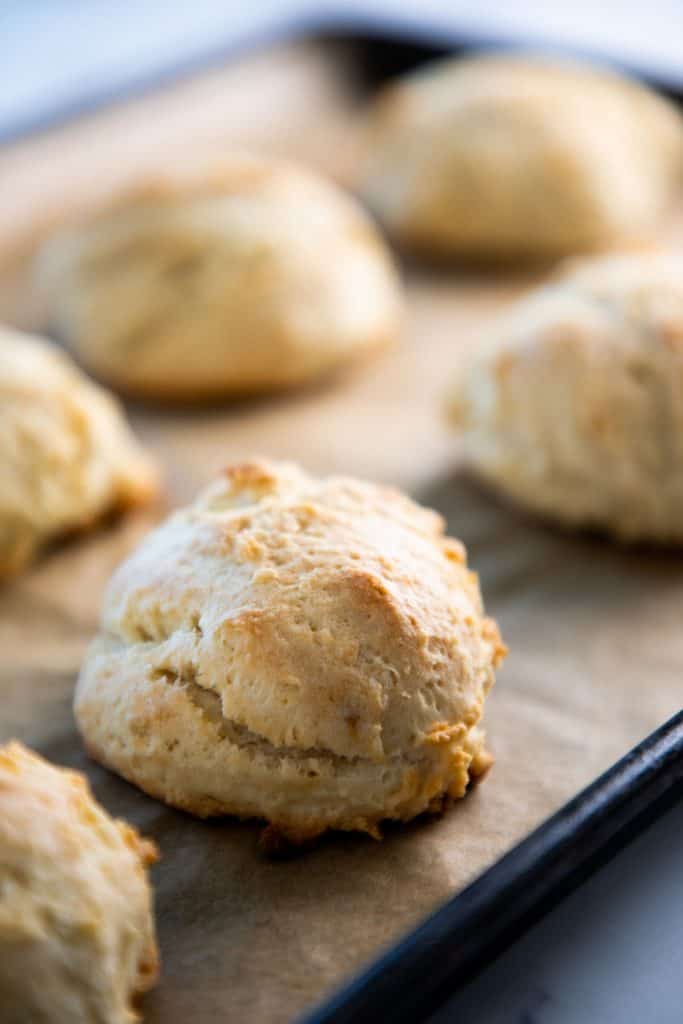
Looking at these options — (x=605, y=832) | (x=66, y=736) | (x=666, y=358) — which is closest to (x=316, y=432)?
(x=666, y=358)

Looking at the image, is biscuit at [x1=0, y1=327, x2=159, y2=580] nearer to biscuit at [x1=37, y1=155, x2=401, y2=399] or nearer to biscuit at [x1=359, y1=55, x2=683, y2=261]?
biscuit at [x1=37, y1=155, x2=401, y2=399]

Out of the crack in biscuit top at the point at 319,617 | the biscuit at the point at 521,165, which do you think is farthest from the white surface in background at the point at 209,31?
the crack in biscuit top at the point at 319,617

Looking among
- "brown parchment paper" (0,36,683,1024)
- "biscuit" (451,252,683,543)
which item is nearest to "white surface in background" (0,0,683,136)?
"brown parchment paper" (0,36,683,1024)

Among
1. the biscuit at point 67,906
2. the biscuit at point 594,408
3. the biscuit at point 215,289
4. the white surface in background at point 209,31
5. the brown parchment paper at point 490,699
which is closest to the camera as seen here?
the biscuit at point 67,906

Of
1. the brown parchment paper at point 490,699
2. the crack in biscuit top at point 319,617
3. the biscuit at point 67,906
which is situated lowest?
the brown parchment paper at point 490,699

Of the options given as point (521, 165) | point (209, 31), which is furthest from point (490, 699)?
point (209, 31)

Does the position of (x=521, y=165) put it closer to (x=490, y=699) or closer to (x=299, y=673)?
(x=490, y=699)

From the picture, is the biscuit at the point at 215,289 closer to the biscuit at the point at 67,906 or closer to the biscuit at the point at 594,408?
the biscuit at the point at 594,408
